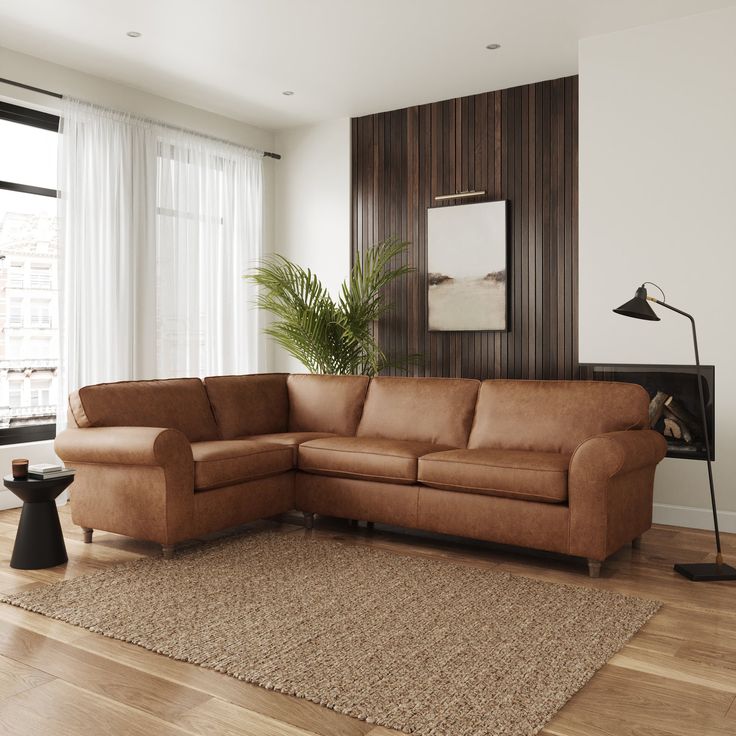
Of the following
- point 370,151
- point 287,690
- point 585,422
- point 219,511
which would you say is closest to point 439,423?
point 585,422

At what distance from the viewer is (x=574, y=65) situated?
502cm

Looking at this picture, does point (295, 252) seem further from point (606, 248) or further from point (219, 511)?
point (219, 511)

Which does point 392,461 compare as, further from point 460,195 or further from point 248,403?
point 460,195

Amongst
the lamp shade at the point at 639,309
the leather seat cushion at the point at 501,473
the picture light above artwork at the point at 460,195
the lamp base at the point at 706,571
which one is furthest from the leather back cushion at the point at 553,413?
the picture light above artwork at the point at 460,195

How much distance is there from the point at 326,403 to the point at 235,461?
3.43 ft

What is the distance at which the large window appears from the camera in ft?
16.4

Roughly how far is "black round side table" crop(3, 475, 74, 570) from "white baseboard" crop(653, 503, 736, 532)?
3246mm

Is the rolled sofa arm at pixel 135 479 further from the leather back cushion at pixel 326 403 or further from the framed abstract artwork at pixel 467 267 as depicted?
the framed abstract artwork at pixel 467 267

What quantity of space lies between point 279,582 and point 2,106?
11.6ft

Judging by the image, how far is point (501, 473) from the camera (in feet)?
11.8

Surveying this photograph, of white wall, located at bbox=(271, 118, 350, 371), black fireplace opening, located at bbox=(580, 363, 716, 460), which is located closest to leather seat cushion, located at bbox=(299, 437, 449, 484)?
black fireplace opening, located at bbox=(580, 363, 716, 460)

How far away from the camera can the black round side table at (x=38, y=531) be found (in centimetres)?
354

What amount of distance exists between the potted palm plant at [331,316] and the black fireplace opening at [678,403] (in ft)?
5.73

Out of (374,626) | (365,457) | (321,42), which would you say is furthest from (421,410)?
(321,42)
